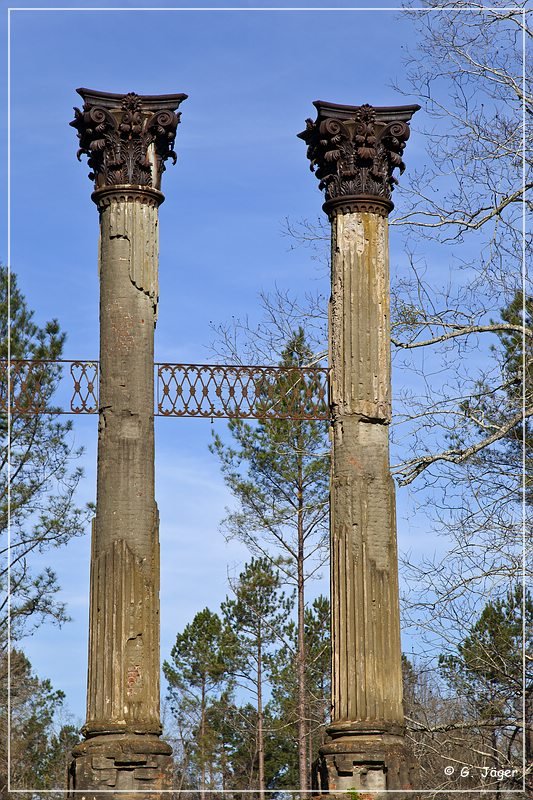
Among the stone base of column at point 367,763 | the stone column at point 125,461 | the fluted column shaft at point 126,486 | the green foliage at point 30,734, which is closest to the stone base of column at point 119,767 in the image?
the stone column at point 125,461

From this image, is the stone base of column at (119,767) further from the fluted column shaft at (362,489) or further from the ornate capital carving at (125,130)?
the ornate capital carving at (125,130)

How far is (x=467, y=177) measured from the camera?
19.1 metres

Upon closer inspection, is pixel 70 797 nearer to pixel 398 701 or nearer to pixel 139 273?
pixel 398 701

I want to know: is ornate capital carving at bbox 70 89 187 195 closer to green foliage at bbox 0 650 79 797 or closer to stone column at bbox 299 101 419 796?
stone column at bbox 299 101 419 796

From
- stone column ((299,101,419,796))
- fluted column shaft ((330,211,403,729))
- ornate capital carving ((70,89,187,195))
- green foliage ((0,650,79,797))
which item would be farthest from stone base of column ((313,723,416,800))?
green foliage ((0,650,79,797))

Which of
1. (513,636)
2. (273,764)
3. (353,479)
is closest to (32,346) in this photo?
(513,636)

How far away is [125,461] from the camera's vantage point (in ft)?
51.3

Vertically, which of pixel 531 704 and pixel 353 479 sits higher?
pixel 353 479

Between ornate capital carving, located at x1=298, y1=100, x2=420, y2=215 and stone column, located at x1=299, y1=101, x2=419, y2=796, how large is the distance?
0.01 meters

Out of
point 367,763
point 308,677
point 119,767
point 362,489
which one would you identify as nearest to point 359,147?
point 362,489

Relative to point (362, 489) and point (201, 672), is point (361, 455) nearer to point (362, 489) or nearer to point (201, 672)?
point (362, 489)

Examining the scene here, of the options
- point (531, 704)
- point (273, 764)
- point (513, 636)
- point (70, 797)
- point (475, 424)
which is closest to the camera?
point (70, 797)

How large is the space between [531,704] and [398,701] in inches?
214

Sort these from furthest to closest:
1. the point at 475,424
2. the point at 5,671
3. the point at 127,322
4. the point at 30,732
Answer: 1. the point at 30,732
2. the point at 5,671
3. the point at 475,424
4. the point at 127,322
